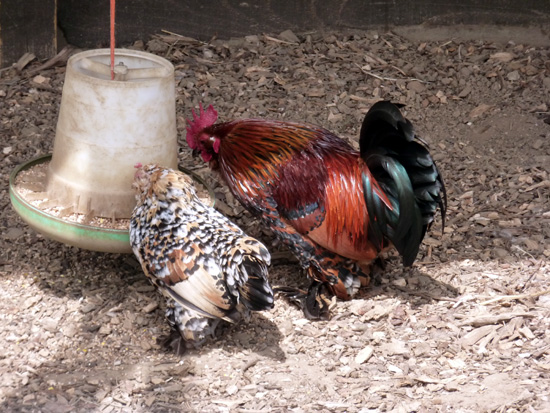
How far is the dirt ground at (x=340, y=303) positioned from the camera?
12.8 feet

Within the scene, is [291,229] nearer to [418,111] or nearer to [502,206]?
[502,206]

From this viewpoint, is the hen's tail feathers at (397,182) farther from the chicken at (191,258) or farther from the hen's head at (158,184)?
the hen's head at (158,184)

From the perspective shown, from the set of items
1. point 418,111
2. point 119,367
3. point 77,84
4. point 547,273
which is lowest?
point 119,367

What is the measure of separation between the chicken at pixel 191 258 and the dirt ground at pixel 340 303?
0.26 metres

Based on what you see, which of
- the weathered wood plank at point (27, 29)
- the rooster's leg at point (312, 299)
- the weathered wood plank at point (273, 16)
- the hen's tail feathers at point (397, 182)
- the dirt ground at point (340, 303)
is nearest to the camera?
the dirt ground at point (340, 303)

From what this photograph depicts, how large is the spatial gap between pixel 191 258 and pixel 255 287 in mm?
399

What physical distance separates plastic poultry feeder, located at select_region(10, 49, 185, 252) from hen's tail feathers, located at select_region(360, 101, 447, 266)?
1243 millimetres

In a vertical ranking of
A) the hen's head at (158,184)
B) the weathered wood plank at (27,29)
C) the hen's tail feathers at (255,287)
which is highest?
the weathered wood plank at (27,29)

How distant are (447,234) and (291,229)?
4.38 feet

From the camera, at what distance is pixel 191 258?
406 cm

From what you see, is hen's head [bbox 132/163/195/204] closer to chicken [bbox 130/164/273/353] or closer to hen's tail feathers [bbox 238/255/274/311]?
chicken [bbox 130/164/273/353]

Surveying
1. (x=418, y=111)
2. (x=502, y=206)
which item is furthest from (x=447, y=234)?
(x=418, y=111)

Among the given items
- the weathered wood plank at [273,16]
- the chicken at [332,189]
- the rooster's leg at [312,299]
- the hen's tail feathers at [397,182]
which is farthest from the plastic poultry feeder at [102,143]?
the weathered wood plank at [273,16]

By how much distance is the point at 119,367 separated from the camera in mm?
4082
